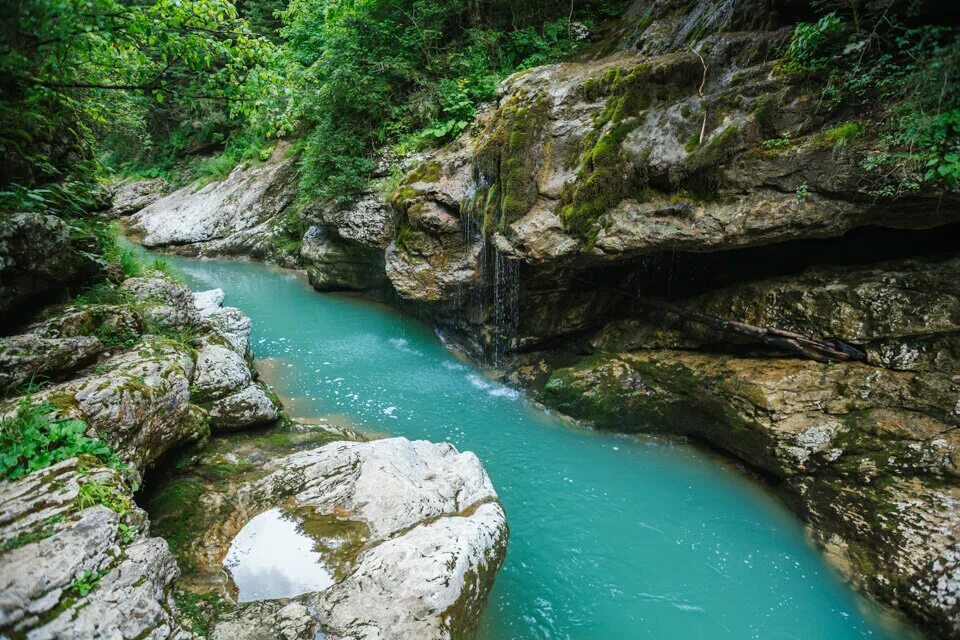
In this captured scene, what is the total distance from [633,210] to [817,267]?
3020 mm

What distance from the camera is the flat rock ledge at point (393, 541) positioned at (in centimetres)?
361

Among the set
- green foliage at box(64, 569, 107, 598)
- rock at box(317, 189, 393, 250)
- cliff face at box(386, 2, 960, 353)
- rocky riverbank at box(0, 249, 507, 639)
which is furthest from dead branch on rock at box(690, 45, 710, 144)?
rock at box(317, 189, 393, 250)

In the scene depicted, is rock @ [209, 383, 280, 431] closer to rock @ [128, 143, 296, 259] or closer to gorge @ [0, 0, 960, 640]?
gorge @ [0, 0, 960, 640]

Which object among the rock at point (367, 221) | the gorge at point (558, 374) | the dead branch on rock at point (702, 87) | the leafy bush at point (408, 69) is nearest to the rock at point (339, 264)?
the rock at point (367, 221)

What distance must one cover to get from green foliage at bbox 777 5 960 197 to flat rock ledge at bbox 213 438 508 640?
20.3 ft

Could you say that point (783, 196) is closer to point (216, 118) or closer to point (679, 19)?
point (679, 19)

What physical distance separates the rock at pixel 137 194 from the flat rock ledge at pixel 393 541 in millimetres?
29877

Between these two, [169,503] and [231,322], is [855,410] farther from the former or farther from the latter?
[231,322]

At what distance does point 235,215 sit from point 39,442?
2160cm

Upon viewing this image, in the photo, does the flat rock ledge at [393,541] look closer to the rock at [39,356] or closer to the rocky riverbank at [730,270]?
the rock at [39,356]

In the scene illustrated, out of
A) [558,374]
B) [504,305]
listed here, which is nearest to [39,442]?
[558,374]

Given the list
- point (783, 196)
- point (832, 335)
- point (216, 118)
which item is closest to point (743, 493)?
point (832, 335)

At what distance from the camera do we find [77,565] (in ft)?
A: 9.87

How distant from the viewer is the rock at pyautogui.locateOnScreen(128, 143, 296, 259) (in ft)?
71.9
